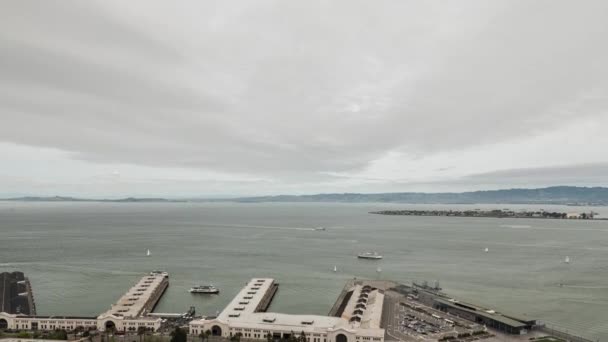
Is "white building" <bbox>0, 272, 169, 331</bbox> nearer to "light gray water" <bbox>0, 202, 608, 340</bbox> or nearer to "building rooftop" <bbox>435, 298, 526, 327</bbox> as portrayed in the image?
"light gray water" <bbox>0, 202, 608, 340</bbox>

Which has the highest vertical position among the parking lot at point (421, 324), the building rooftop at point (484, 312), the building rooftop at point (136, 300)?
the building rooftop at point (484, 312)

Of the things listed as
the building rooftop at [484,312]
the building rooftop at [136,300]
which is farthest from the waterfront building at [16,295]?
the building rooftop at [484,312]

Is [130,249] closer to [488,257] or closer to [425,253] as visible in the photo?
[425,253]

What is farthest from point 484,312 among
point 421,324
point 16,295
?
point 16,295

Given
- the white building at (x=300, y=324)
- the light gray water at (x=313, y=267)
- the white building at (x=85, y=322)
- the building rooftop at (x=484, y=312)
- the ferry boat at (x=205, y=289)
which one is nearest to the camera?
the white building at (x=300, y=324)

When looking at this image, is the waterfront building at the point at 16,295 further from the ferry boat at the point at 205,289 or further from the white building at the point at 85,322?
the ferry boat at the point at 205,289

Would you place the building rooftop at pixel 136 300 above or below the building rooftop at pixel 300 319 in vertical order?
below

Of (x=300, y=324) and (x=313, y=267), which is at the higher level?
(x=300, y=324)

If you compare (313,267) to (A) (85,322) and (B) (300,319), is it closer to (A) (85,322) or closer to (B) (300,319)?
(B) (300,319)

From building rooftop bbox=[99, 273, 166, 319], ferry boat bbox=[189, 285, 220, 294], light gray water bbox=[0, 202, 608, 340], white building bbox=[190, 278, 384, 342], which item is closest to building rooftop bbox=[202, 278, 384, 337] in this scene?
white building bbox=[190, 278, 384, 342]

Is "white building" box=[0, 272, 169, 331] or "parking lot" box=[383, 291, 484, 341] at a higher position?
"parking lot" box=[383, 291, 484, 341]
